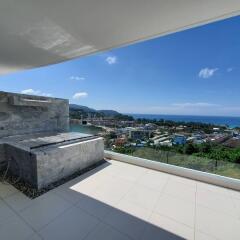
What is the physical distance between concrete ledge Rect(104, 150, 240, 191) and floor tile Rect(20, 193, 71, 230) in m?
2.19

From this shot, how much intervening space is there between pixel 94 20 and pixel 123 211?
8.74 ft

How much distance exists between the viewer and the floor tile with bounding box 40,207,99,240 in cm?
189

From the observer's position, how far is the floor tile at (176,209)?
2188 mm

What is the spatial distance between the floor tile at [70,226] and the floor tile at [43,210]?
0.11m

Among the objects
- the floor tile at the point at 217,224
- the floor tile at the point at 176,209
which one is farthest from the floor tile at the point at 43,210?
the floor tile at the point at 217,224

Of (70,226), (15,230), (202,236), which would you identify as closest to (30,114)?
(15,230)

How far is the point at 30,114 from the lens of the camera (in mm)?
4488

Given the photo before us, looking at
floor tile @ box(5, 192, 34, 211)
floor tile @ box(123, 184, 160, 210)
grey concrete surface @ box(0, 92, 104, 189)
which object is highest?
grey concrete surface @ box(0, 92, 104, 189)

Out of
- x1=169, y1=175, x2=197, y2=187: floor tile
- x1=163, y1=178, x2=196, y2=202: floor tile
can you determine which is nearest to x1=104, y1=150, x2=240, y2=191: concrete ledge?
x1=169, y1=175, x2=197, y2=187: floor tile

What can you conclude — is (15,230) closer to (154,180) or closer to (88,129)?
(154,180)

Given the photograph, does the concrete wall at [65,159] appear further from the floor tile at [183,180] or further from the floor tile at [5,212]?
the floor tile at [183,180]

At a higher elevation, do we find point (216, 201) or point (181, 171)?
point (181, 171)

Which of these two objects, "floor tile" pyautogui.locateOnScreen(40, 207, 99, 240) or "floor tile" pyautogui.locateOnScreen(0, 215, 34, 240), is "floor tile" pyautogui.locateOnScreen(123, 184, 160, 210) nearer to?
"floor tile" pyautogui.locateOnScreen(40, 207, 99, 240)

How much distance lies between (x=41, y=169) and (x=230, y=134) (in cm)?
513
